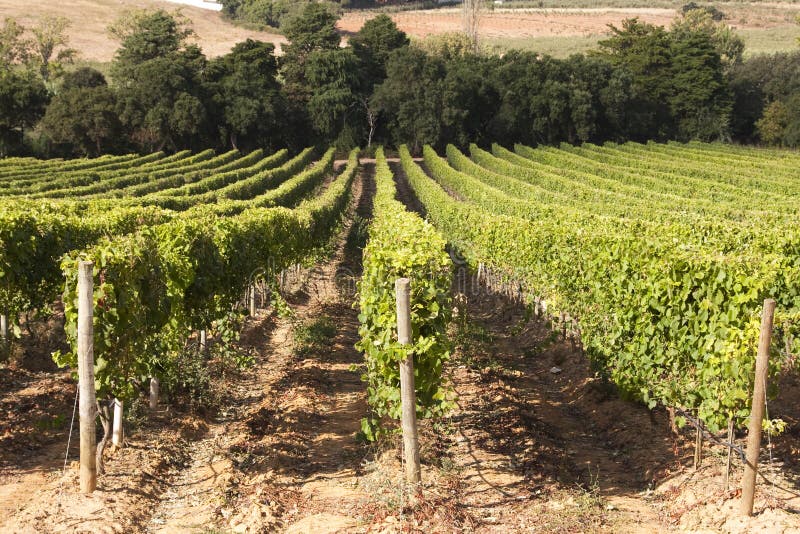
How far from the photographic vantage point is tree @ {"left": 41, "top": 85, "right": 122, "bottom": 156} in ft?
181

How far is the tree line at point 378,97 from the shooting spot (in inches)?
2320

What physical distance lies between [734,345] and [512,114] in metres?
63.7

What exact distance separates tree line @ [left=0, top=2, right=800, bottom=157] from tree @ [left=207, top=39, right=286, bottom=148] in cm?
14

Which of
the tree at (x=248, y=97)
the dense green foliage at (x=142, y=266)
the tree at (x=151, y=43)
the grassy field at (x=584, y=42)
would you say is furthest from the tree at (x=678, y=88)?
the dense green foliage at (x=142, y=266)

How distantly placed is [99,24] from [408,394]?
14252 centimetres

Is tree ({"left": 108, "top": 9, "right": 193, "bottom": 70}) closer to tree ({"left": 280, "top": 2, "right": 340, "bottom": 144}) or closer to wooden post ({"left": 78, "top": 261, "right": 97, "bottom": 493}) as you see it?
tree ({"left": 280, "top": 2, "right": 340, "bottom": 144})

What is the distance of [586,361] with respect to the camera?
40.7 ft

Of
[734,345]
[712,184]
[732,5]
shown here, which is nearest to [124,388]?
[734,345]

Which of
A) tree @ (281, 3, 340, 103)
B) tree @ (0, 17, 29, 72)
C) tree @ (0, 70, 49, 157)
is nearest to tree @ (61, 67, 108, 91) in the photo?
tree @ (0, 70, 49, 157)

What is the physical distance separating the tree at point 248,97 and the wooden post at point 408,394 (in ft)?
195

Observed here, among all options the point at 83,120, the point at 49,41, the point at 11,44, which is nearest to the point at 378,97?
the point at 83,120

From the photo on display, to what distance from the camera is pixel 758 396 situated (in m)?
6.20

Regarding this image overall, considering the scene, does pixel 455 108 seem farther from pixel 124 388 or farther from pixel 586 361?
pixel 124 388

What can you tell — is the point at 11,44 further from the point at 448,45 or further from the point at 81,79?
the point at 448,45
